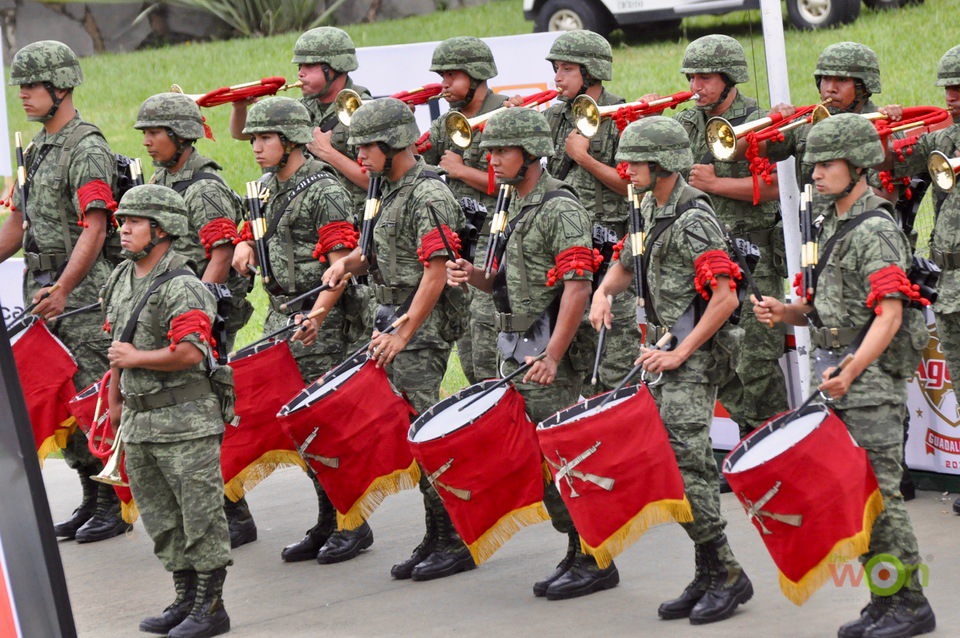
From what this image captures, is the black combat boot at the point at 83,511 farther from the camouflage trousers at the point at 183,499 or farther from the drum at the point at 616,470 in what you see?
the drum at the point at 616,470

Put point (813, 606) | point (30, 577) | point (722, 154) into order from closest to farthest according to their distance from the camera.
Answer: point (30, 577)
point (813, 606)
point (722, 154)

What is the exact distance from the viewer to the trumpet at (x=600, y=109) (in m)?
8.88

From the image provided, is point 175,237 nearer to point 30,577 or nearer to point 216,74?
point 30,577

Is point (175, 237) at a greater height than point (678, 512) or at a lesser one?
greater

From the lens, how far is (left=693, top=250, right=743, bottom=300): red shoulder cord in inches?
258

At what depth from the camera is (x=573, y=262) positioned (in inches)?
283

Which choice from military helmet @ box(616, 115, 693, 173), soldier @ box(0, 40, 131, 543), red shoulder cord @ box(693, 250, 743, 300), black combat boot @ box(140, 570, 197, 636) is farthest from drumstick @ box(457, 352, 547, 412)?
soldier @ box(0, 40, 131, 543)

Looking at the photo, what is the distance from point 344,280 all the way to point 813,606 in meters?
2.92

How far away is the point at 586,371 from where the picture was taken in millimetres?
7516

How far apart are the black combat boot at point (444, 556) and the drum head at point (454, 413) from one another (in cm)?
88

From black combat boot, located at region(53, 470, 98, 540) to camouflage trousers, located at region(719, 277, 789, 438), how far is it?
12.9 ft

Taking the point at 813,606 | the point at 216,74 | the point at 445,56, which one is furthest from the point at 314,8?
the point at 813,606

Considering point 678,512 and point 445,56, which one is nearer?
point 678,512

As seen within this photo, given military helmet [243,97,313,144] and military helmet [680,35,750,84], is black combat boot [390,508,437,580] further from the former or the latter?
military helmet [680,35,750,84]
